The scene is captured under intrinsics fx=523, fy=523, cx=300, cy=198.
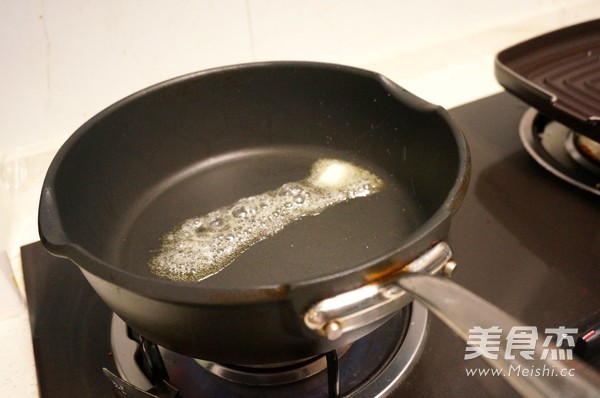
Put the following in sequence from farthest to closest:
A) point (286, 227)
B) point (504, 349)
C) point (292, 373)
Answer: point (286, 227) < point (292, 373) < point (504, 349)

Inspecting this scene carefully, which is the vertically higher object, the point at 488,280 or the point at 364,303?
the point at 364,303

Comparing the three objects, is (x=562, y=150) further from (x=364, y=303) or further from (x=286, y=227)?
(x=364, y=303)

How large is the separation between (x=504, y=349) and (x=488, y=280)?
280 millimetres

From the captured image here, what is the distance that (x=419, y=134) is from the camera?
0.57 metres

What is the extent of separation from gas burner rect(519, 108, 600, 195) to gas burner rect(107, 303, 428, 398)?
1.03ft

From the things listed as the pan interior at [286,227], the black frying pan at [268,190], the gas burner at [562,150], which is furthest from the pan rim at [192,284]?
the gas burner at [562,150]

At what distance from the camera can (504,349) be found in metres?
0.29

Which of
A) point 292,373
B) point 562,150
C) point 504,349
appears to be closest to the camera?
point 504,349

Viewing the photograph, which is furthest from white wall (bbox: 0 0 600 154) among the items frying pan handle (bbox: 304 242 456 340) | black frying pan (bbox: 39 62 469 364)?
frying pan handle (bbox: 304 242 456 340)

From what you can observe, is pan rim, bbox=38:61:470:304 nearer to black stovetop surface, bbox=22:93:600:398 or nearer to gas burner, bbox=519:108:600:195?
black stovetop surface, bbox=22:93:600:398

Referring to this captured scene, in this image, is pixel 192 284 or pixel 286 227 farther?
pixel 286 227

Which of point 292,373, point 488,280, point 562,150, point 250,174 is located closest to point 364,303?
point 292,373

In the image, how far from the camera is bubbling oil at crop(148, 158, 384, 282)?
56cm

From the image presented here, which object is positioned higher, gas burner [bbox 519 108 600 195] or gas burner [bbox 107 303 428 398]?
gas burner [bbox 519 108 600 195]
